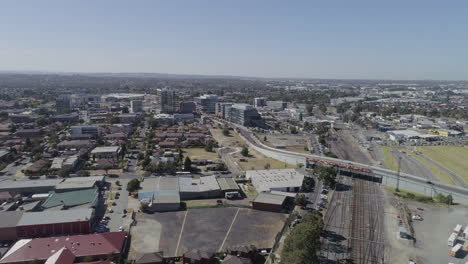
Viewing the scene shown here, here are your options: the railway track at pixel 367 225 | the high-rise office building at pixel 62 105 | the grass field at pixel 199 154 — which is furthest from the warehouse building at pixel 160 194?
Result: the high-rise office building at pixel 62 105

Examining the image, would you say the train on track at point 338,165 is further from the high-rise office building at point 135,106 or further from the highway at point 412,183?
the high-rise office building at point 135,106

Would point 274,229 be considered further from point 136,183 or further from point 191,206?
point 136,183

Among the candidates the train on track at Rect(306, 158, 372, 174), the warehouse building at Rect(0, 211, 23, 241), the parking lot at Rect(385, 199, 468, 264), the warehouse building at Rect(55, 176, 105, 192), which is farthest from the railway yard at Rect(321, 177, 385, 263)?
the warehouse building at Rect(55, 176, 105, 192)

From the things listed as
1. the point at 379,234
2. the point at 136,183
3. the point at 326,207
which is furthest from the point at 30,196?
the point at 379,234

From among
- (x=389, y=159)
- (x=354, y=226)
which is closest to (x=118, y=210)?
(x=354, y=226)

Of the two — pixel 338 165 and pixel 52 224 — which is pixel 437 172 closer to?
pixel 338 165

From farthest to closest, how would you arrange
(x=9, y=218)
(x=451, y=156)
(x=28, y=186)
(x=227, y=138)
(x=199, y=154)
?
(x=227, y=138) < (x=451, y=156) < (x=199, y=154) < (x=28, y=186) < (x=9, y=218)

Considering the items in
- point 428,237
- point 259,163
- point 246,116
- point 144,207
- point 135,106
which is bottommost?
point 428,237
